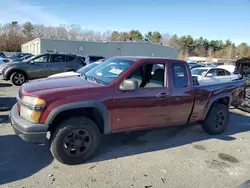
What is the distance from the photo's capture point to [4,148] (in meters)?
4.31

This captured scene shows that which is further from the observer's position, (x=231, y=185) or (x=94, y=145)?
(x=94, y=145)

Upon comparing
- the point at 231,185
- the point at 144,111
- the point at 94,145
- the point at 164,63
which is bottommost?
the point at 231,185

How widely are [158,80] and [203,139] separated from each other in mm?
1992

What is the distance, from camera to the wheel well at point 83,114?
384 centimetres

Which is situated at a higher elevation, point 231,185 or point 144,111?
point 144,111

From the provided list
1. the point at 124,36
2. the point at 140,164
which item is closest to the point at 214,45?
the point at 124,36

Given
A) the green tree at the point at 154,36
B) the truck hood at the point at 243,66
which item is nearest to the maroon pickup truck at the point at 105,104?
the truck hood at the point at 243,66

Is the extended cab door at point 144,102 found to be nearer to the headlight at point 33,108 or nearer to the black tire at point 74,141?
the black tire at point 74,141

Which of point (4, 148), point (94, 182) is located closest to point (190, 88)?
point (94, 182)

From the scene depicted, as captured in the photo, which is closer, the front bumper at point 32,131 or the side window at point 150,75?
the front bumper at point 32,131

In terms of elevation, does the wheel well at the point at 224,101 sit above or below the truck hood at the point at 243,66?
below

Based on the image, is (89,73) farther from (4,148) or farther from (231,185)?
(231,185)

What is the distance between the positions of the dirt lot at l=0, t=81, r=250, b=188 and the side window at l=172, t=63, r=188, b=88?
1326 mm

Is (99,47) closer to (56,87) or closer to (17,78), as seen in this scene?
(17,78)
